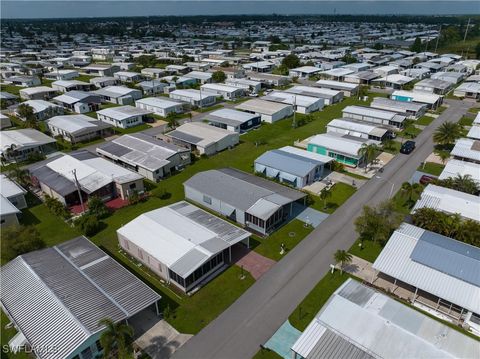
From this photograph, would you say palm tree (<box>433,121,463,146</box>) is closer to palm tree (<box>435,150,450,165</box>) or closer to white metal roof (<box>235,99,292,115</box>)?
palm tree (<box>435,150,450,165</box>)

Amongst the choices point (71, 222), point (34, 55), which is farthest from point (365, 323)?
point (34, 55)

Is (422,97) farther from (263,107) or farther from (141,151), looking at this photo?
(141,151)

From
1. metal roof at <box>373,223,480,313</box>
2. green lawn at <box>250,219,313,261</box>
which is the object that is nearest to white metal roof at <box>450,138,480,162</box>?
metal roof at <box>373,223,480,313</box>

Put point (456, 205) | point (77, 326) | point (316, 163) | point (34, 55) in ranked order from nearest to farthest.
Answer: point (77, 326) → point (456, 205) → point (316, 163) → point (34, 55)

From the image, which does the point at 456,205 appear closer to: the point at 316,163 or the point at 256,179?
the point at 316,163

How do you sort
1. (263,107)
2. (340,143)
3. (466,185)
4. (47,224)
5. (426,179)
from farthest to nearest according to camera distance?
(263,107) < (340,143) < (426,179) < (466,185) < (47,224)

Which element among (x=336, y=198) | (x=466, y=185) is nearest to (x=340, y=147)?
(x=336, y=198)
